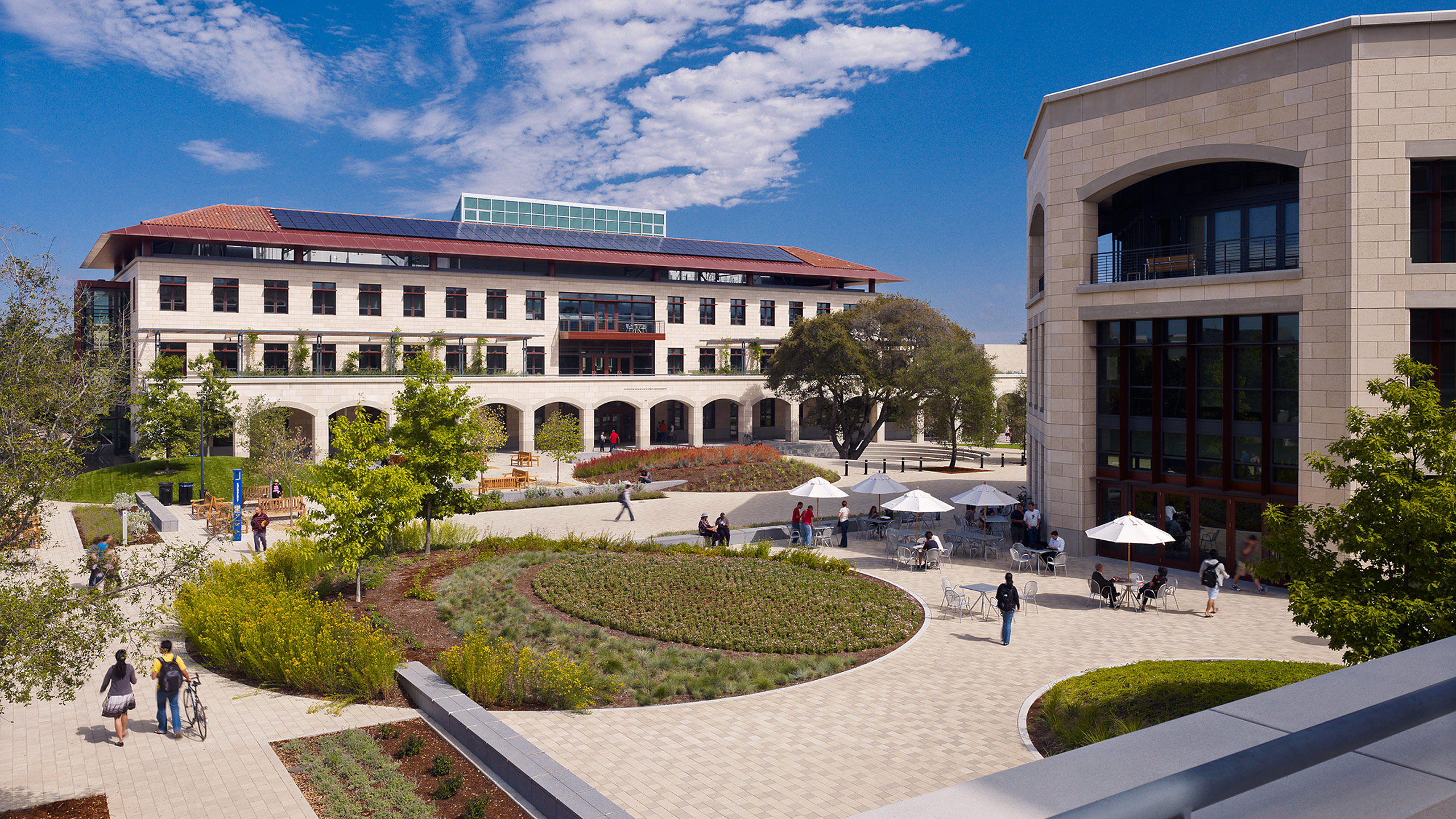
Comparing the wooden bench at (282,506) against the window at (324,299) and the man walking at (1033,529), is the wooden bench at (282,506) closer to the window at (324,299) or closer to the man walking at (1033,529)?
the window at (324,299)

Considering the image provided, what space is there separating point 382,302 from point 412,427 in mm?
32465

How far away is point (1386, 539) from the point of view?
10.7 meters

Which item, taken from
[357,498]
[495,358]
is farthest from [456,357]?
[357,498]

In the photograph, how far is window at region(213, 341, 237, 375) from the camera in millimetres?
47781

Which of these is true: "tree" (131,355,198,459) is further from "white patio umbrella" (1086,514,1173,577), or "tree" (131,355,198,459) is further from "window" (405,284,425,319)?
"white patio umbrella" (1086,514,1173,577)

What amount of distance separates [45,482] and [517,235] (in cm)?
5322

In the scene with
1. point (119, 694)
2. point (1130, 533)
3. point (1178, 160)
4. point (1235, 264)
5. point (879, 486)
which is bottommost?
point (119, 694)

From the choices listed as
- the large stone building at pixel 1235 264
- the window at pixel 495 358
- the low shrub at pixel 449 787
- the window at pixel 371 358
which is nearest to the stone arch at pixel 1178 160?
the large stone building at pixel 1235 264

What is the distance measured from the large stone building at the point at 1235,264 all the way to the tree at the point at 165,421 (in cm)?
3724

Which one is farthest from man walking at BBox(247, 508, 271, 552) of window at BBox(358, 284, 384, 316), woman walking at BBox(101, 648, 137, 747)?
window at BBox(358, 284, 384, 316)

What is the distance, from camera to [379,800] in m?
10.5

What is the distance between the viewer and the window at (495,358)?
56.0m

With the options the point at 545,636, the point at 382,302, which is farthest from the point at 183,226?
the point at 545,636

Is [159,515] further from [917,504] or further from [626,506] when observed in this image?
[917,504]
